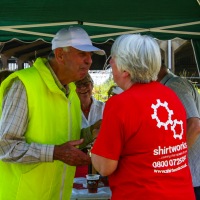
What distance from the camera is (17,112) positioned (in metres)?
2.02

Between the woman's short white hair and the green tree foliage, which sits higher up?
the green tree foliage

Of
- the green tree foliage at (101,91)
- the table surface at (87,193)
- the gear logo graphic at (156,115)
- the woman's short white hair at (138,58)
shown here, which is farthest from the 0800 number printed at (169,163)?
the green tree foliage at (101,91)

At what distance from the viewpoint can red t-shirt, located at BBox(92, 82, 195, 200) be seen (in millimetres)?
1569

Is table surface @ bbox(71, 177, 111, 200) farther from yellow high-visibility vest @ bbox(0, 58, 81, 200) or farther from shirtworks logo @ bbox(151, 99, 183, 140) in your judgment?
shirtworks logo @ bbox(151, 99, 183, 140)

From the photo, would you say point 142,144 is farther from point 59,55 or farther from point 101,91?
point 101,91

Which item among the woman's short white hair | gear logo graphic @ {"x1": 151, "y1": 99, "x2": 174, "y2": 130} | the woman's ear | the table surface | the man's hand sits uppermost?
the woman's short white hair

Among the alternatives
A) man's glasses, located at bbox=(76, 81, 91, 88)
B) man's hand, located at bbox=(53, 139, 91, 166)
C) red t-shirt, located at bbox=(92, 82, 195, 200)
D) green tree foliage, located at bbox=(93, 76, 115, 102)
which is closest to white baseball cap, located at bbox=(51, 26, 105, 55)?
man's hand, located at bbox=(53, 139, 91, 166)

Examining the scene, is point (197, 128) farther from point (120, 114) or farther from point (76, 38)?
point (120, 114)

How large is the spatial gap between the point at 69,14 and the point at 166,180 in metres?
1.79

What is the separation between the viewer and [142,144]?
5.22 ft

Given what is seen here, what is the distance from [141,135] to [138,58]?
1.01ft

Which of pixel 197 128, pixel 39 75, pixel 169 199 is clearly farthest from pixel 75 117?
pixel 169 199

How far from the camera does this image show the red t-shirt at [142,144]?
5.15 feet

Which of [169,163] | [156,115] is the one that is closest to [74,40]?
[156,115]
